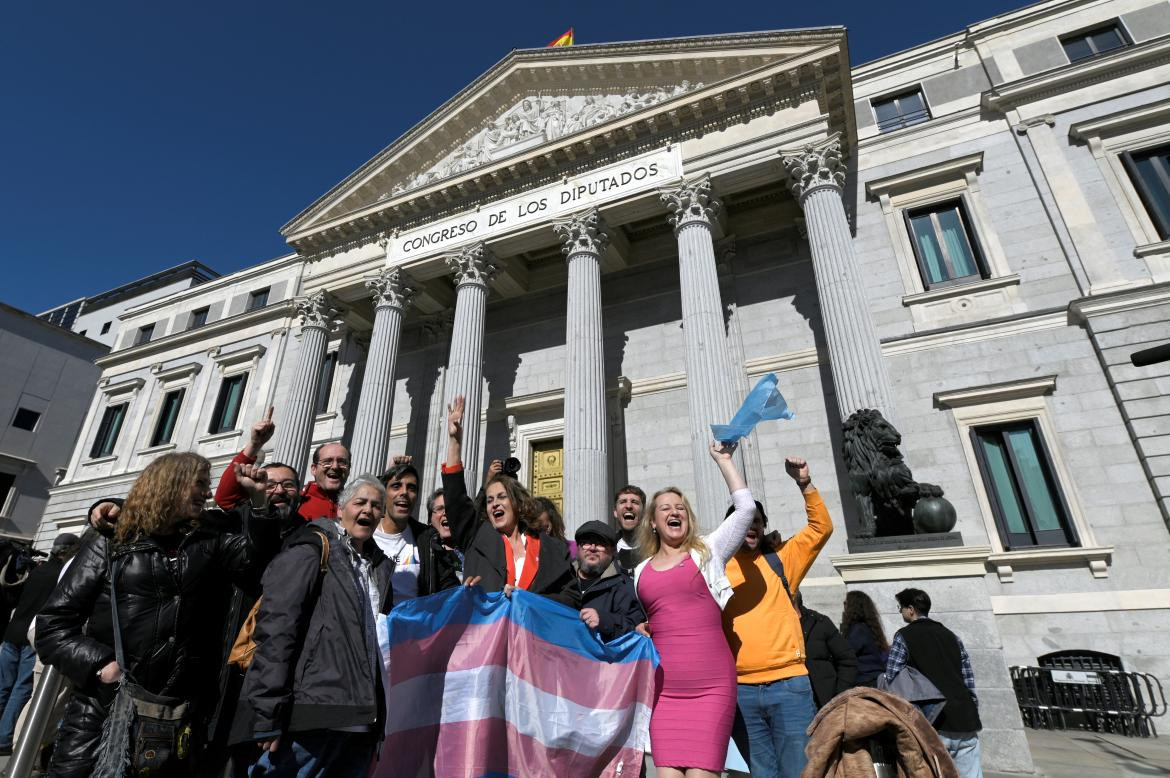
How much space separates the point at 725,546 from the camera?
11.4ft

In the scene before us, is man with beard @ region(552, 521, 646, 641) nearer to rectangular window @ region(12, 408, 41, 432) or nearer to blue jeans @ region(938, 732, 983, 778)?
blue jeans @ region(938, 732, 983, 778)

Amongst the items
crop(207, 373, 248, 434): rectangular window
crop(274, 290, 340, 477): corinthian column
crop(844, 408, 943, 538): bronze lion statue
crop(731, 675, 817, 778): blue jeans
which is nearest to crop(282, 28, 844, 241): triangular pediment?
crop(274, 290, 340, 477): corinthian column

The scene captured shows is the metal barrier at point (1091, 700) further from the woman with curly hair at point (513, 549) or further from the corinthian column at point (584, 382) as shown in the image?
the woman with curly hair at point (513, 549)

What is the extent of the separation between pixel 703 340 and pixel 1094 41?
1295cm

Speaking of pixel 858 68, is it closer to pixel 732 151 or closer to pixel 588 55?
pixel 732 151

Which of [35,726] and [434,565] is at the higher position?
[434,565]

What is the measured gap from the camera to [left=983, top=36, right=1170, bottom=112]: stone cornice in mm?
12891

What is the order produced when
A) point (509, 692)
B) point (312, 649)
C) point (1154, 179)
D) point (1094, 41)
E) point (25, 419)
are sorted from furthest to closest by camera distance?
point (25, 419) < point (1094, 41) < point (1154, 179) < point (509, 692) < point (312, 649)

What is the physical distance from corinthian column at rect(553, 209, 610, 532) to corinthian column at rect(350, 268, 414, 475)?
17.0 ft

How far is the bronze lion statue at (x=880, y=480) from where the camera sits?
332 inches

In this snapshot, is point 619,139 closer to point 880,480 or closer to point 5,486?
point 880,480

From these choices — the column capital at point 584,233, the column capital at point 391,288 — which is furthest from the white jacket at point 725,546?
the column capital at point 391,288

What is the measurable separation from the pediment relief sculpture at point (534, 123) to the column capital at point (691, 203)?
2.65 meters

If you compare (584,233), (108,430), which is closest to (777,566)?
(584,233)
